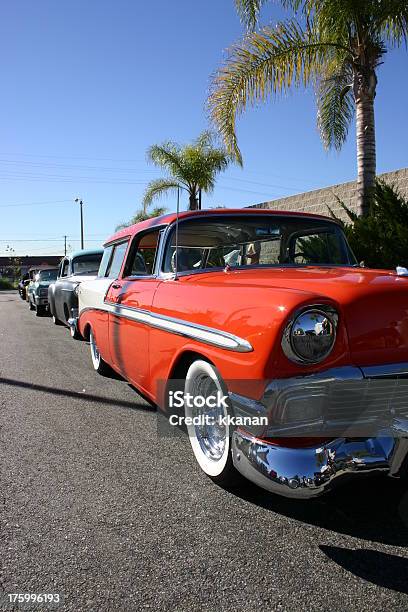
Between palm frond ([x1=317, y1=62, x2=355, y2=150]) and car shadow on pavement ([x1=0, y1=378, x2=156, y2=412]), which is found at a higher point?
palm frond ([x1=317, y1=62, x2=355, y2=150])

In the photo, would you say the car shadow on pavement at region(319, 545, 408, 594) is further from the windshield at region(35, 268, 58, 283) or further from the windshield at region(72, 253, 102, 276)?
the windshield at region(35, 268, 58, 283)

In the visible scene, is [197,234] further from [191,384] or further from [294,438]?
[294,438]

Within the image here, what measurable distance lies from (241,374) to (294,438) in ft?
1.21

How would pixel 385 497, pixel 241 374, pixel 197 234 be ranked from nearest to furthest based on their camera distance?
pixel 241 374
pixel 385 497
pixel 197 234

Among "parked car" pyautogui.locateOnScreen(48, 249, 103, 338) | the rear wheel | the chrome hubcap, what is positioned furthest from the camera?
"parked car" pyautogui.locateOnScreen(48, 249, 103, 338)

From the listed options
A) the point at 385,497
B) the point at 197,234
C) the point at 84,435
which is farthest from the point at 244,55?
the point at 385,497

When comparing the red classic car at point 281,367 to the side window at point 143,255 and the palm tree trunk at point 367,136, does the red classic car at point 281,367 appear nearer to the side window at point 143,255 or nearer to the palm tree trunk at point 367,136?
the side window at point 143,255

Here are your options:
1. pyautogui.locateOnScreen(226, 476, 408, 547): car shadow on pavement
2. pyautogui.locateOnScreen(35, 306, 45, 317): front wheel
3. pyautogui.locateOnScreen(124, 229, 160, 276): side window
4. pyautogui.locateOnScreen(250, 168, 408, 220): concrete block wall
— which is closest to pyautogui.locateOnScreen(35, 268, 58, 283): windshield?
pyautogui.locateOnScreen(35, 306, 45, 317): front wheel

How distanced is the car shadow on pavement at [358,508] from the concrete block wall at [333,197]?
841cm

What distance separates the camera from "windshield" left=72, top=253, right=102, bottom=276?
1070cm

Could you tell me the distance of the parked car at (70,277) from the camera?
380 inches

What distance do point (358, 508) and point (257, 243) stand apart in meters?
1.94

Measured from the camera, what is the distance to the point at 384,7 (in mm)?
8211

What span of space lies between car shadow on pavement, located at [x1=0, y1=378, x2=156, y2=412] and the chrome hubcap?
4.82ft
